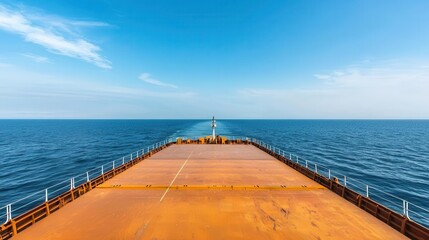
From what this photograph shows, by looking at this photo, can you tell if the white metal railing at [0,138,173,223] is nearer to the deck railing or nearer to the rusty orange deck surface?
the deck railing

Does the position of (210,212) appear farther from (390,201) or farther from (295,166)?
(295,166)

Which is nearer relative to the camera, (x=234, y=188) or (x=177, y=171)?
(x=234, y=188)

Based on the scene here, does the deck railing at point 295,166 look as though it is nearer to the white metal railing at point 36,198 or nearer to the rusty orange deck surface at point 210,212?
the white metal railing at point 36,198


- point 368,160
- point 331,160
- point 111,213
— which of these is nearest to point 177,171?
point 111,213

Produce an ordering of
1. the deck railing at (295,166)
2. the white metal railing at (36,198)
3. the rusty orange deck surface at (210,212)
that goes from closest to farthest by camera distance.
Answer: the rusty orange deck surface at (210,212), the deck railing at (295,166), the white metal railing at (36,198)

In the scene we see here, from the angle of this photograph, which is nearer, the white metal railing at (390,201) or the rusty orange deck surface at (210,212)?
the rusty orange deck surface at (210,212)

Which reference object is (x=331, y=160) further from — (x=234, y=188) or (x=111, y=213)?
(x=111, y=213)

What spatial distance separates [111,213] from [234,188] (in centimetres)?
834

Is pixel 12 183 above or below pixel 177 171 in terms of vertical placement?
below

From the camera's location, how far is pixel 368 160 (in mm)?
46344

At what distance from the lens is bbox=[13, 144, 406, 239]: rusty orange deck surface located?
9531 mm

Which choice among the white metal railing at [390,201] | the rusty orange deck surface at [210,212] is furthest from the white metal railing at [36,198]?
the white metal railing at [390,201]

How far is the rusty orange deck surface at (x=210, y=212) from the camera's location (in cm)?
953

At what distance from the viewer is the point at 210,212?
11.5m
